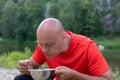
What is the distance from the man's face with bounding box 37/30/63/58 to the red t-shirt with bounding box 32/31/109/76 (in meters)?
0.14

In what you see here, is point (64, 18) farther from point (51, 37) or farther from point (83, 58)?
point (51, 37)

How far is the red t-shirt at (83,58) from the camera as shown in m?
3.00

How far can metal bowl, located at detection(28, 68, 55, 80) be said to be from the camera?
3180 millimetres

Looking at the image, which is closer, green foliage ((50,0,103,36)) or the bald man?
the bald man

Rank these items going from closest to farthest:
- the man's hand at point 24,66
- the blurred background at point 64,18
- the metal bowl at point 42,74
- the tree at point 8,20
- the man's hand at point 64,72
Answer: the man's hand at point 64,72, the metal bowl at point 42,74, the man's hand at point 24,66, the blurred background at point 64,18, the tree at point 8,20

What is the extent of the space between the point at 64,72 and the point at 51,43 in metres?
0.24

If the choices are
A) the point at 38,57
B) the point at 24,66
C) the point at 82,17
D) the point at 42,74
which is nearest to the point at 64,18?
the point at 82,17

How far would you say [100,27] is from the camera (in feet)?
240

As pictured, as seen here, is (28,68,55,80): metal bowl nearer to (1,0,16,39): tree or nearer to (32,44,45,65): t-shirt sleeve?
(32,44,45,65): t-shirt sleeve

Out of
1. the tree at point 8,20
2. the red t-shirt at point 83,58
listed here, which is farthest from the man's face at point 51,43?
the tree at point 8,20

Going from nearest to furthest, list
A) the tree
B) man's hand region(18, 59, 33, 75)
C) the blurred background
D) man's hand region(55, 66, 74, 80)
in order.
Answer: man's hand region(55, 66, 74, 80), man's hand region(18, 59, 33, 75), the blurred background, the tree

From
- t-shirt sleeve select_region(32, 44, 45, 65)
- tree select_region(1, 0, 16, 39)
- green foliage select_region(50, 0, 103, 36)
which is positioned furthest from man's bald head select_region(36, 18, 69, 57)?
tree select_region(1, 0, 16, 39)

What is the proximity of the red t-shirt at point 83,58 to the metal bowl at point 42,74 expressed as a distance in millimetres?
106

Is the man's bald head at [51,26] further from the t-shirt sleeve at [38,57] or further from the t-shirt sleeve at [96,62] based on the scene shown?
the t-shirt sleeve at [38,57]
